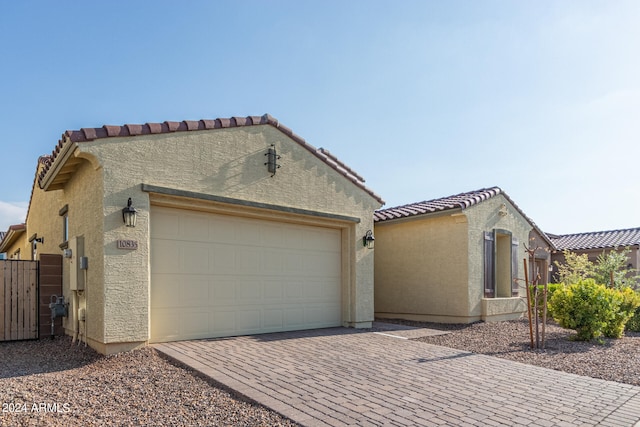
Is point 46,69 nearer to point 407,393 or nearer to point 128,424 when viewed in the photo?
point 128,424

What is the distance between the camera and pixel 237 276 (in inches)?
365

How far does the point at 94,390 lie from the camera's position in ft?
18.0

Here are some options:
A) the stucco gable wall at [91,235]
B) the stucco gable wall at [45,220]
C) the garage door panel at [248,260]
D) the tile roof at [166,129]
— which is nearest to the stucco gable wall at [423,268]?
the tile roof at [166,129]

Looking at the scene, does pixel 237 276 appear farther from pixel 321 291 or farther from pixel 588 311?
pixel 588 311

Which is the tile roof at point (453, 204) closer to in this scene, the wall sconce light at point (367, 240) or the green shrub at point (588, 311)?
the wall sconce light at point (367, 240)

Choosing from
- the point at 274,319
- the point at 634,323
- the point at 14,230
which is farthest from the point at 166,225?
the point at 14,230

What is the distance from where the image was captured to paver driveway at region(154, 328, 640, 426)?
4.76 m

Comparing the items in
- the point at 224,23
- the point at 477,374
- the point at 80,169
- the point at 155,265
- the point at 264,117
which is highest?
the point at 224,23

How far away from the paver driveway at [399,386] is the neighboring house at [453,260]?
15.1ft

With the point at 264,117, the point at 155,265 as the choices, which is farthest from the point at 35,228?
the point at 264,117

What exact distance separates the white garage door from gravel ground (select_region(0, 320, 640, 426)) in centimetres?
128

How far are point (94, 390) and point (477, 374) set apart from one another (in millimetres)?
5328

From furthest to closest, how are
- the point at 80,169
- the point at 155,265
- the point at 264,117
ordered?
the point at 264,117 → the point at 80,169 → the point at 155,265

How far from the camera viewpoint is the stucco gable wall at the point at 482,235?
41.8 feet
